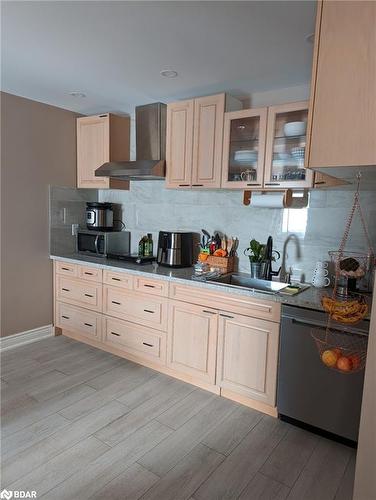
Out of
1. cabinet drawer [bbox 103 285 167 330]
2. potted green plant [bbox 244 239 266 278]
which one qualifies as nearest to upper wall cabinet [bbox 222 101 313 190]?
potted green plant [bbox 244 239 266 278]

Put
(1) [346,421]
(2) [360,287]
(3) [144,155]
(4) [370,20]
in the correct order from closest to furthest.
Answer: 1. (4) [370,20]
2. (1) [346,421]
3. (2) [360,287]
4. (3) [144,155]

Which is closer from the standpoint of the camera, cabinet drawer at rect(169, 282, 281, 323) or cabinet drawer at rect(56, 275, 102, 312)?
cabinet drawer at rect(169, 282, 281, 323)

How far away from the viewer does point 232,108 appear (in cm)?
287

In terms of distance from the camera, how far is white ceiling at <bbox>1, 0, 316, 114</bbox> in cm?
177

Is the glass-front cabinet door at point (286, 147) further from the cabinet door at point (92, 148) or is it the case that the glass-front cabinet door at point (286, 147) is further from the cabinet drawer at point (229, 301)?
the cabinet door at point (92, 148)

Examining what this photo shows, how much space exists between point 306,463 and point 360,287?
1.21 metres

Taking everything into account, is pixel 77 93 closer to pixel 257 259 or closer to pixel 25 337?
pixel 257 259

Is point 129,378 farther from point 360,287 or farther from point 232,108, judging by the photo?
point 232,108

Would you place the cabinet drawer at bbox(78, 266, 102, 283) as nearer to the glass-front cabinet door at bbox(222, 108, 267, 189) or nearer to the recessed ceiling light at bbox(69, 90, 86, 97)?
the glass-front cabinet door at bbox(222, 108, 267, 189)

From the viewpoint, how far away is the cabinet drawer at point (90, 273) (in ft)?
11.0

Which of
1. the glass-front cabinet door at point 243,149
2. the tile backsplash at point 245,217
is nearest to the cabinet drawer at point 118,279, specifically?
the tile backsplash at point 245,217

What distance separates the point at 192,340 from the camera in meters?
2.75

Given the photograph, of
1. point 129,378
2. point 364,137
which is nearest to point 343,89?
point 364,137

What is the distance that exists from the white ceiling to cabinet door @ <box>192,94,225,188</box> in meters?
0.15
